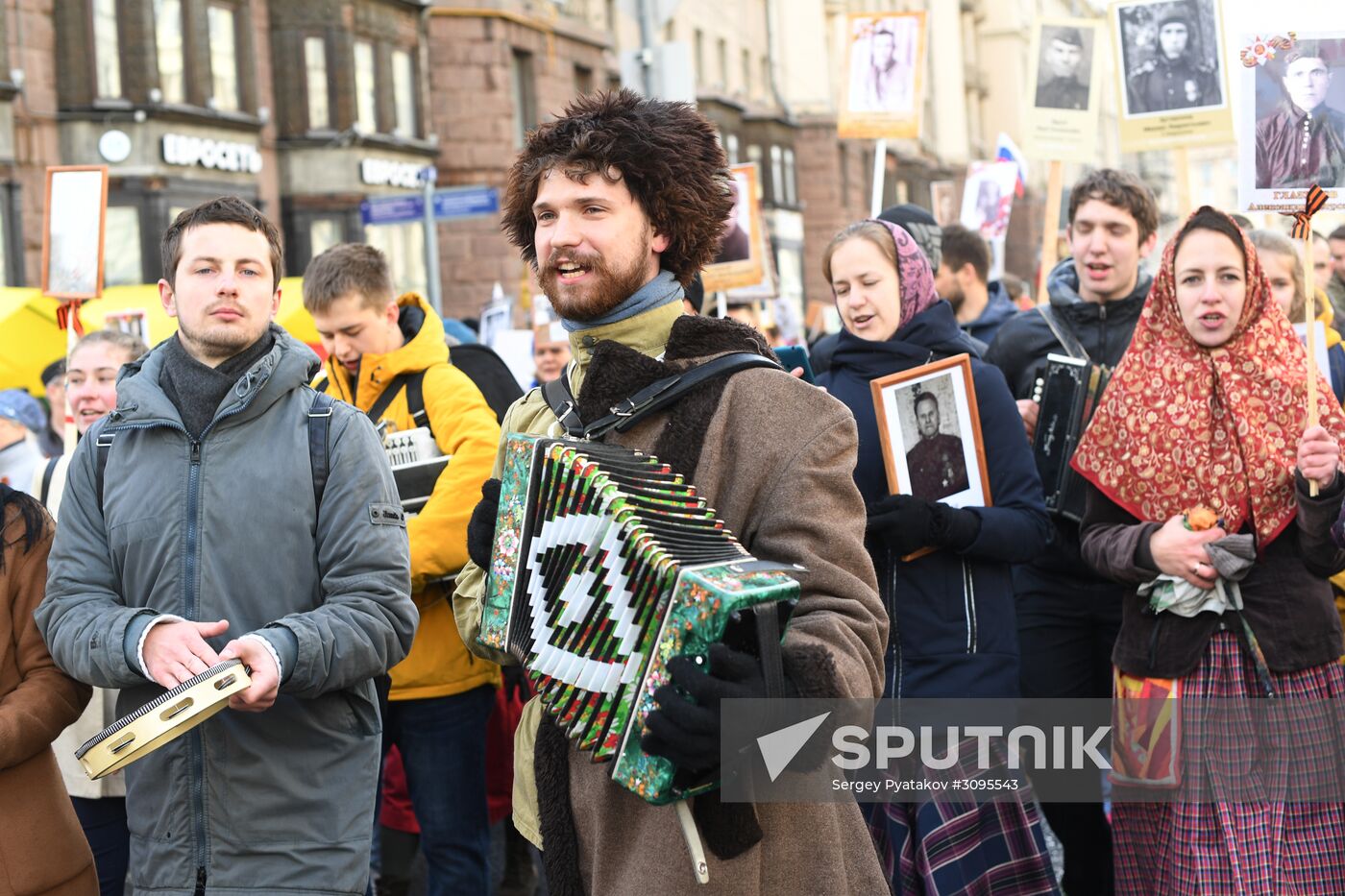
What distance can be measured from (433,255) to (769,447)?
48.3ft

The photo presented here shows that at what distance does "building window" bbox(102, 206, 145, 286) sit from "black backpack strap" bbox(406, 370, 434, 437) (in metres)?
17.5

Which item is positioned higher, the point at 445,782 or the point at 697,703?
the point at 697,703

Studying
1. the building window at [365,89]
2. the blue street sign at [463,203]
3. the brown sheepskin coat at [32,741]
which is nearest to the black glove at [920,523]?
the brown sheepskin coat at [32,741]

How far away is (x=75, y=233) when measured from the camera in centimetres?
641

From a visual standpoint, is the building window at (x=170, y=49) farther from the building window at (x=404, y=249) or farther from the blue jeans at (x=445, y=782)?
the blue jeans at (x=445, y=782)

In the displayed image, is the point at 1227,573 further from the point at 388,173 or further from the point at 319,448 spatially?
the point at 388,173

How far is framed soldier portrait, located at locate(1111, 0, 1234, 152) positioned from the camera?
289 inches

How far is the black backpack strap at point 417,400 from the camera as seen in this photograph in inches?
217

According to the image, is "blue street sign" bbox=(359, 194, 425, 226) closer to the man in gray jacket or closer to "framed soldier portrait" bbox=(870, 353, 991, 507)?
"framed soldier portrait" bbox=(870, 353, 991, 507)

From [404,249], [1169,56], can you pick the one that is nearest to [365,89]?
[404,249]

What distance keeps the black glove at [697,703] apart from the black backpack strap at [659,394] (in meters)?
0.63

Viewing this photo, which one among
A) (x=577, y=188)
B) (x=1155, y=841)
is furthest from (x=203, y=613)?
(x=1155, y=841)

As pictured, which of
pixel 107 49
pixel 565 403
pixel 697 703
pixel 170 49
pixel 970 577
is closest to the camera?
pixel 697 703

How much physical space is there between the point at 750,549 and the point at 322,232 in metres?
23.5
